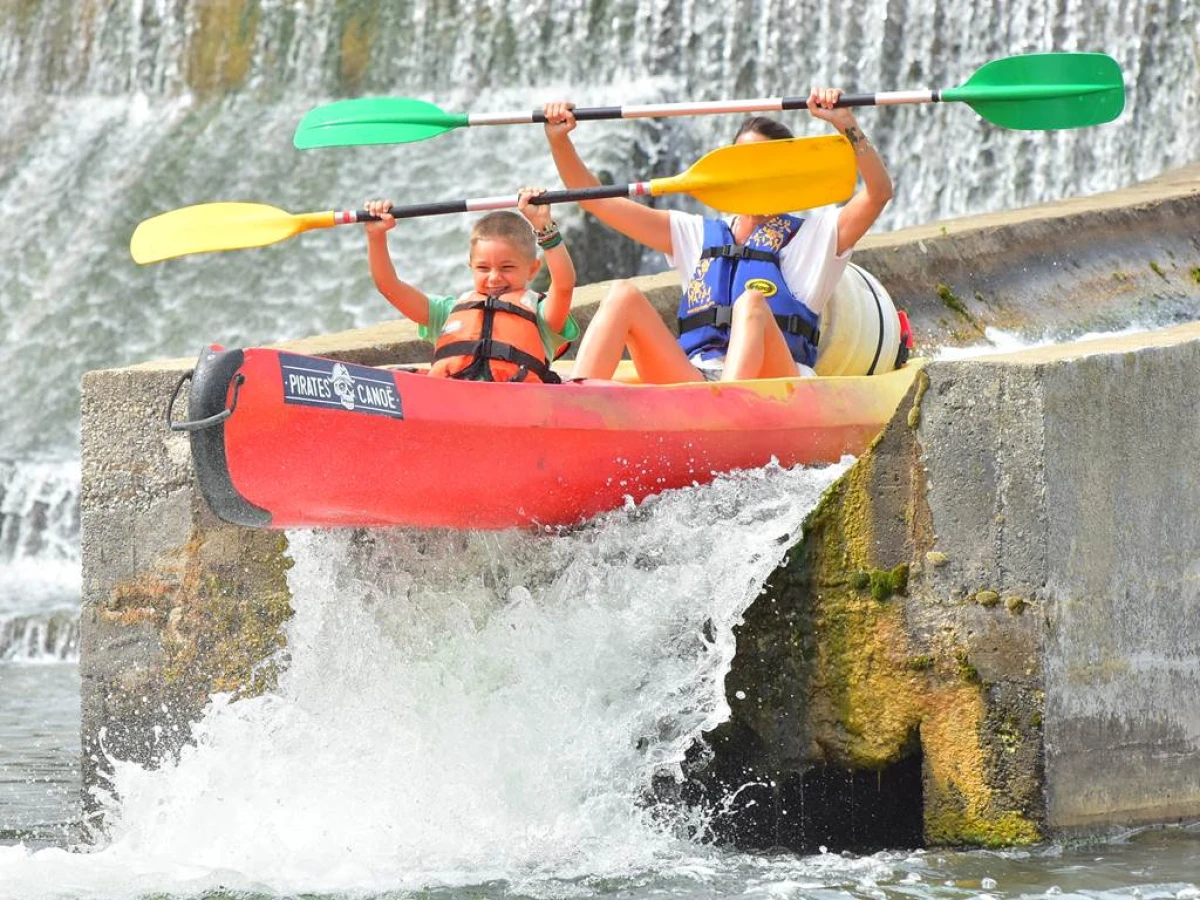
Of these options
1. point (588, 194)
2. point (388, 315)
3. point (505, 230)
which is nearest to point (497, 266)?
point (505, 230)

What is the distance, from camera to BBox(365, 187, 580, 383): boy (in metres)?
5.09

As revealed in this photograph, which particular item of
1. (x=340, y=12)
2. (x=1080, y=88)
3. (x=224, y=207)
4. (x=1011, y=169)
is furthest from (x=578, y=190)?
(x=340, y=12)

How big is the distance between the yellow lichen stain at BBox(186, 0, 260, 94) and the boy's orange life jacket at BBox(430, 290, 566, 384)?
8113mm

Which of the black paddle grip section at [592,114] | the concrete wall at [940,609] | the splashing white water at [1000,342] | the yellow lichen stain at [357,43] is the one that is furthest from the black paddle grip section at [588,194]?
the yellow lichen stain at [357,43]

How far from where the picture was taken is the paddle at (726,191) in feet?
17.7

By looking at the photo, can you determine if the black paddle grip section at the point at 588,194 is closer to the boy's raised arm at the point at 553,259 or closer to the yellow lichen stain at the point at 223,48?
the boy's raised arm at the point at 553,259

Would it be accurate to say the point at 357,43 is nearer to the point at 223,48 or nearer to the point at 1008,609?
the point at 223,48

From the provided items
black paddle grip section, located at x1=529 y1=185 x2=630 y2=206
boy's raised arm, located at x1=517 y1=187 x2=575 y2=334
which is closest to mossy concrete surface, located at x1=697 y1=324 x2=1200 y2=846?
boy's raised arm, located at x1=517 y1=187 x2=575 y2=334

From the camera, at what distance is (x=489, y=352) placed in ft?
16.7

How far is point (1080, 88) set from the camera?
19.0ft

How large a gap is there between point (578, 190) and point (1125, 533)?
5.27ft

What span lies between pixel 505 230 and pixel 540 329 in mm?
254

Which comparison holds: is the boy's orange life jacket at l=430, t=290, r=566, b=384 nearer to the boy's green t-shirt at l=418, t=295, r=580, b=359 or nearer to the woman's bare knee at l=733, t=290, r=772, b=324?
the boy's green t-shirt at l=418, t=295, r=580, b=359

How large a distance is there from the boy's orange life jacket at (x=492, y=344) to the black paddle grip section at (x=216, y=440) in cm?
79
